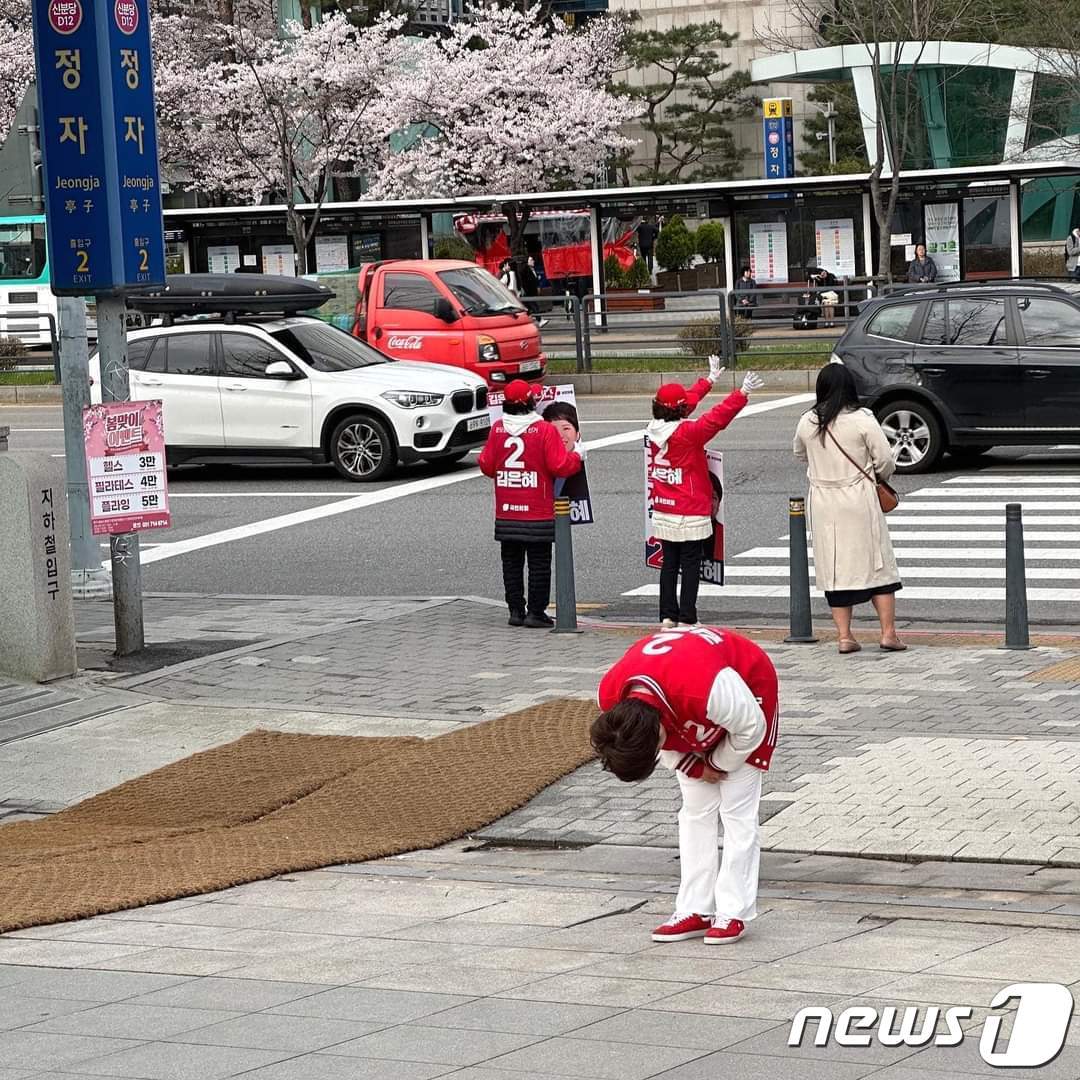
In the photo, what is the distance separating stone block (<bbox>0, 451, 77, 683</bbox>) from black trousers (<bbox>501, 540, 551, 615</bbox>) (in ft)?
9.55

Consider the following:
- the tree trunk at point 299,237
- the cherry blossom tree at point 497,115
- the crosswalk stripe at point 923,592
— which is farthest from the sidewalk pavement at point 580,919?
the cherry blossom tree at point 497,115

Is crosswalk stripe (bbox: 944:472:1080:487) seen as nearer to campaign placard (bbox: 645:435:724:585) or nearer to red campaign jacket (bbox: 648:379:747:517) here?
campaign placard (bbox: 645:435:724:585)

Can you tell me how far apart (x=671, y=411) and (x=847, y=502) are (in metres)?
1.33

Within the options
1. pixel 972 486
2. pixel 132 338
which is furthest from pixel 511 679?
pixel 132 338

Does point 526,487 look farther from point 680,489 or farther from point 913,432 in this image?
point 913,432

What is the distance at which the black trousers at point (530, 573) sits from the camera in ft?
40.1

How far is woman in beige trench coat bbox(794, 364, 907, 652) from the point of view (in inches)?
423

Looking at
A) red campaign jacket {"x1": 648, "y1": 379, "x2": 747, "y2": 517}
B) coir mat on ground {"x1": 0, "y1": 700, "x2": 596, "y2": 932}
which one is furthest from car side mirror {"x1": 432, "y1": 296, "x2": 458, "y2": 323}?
coir mat on ground {"x1": 0, "y1": 700, "x2": 596, "y2": 932}

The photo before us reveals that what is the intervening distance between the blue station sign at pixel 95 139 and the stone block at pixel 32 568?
1457mm

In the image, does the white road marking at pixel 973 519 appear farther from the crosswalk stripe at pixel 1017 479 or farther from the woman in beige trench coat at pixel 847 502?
the woman in beige trench coat at pixel 847 502

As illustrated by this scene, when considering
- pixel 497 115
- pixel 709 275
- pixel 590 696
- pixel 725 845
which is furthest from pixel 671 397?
pixel 497 115

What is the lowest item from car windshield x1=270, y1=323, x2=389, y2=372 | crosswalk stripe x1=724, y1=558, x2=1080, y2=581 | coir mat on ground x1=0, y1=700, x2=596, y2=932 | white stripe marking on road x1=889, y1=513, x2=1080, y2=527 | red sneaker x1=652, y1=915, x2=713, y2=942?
coir mat on ground x1=0, y1=700, x2=596, y2=932

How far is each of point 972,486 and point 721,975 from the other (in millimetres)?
12500

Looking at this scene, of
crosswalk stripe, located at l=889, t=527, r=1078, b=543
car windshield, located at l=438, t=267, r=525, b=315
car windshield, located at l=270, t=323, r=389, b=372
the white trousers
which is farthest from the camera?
car windshield, located at l=438, t=267, r=525, b=315
